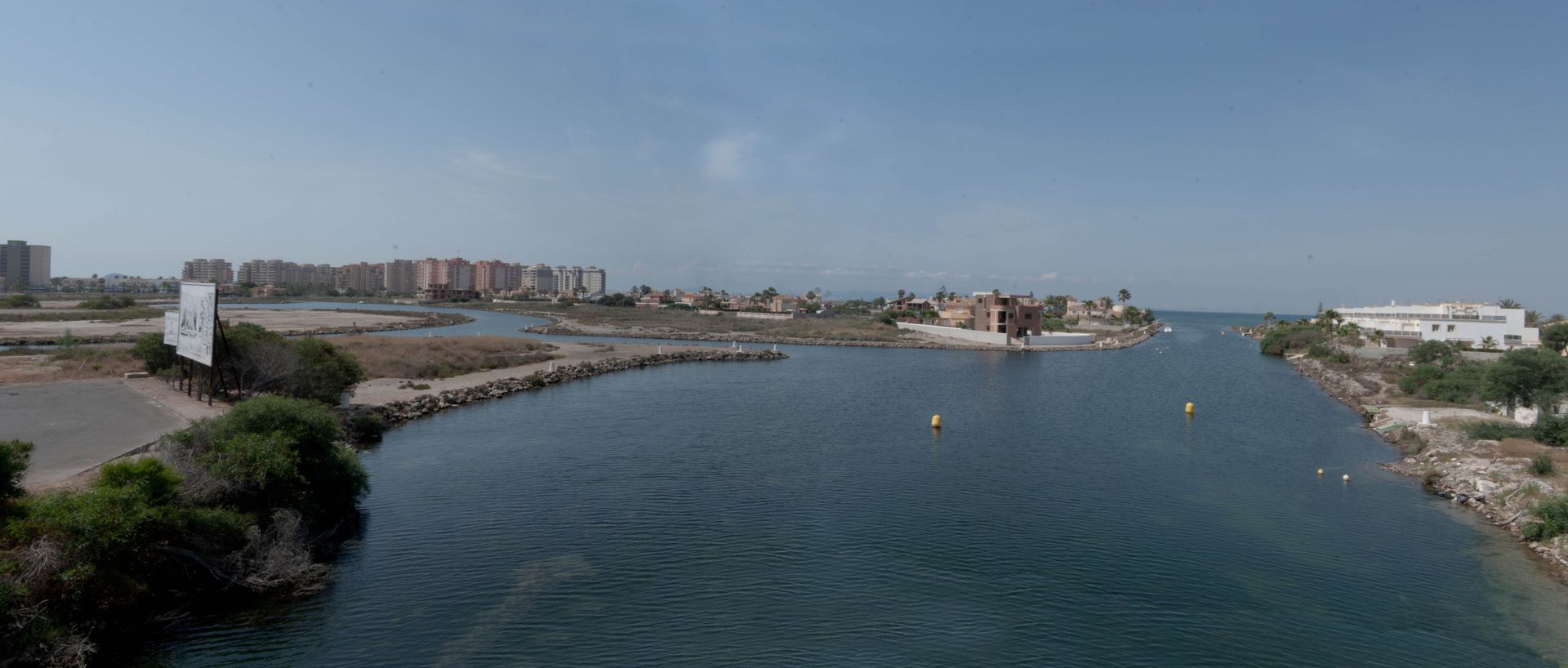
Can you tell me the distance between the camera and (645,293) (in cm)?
19288

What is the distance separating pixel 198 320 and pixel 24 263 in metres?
203

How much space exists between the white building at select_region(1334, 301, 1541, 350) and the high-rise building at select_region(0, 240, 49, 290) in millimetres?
223965

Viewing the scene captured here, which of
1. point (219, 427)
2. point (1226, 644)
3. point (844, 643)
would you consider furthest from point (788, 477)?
point (219, 427)

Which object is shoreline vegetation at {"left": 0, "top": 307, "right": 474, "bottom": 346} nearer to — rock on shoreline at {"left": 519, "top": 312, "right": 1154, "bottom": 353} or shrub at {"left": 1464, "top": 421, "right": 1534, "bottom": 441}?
rock on shoreline at {"left": 519, "top": 312, "right": 1154, "bottom": 353}

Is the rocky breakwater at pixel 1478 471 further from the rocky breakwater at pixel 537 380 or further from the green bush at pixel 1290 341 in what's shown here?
the green bush at pixel 1290 341

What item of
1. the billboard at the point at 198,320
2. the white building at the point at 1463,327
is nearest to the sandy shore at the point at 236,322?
the billboard at the point at 198,320

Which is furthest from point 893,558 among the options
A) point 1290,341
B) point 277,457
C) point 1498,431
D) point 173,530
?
point 1290,341

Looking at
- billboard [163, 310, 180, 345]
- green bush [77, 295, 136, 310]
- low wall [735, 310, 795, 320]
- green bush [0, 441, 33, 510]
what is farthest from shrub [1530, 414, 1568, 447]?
green bush [77, 295, 136, 310]

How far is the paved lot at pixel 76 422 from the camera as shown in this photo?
1488 cm

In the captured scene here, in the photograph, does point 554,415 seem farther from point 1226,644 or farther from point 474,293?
point 474,293

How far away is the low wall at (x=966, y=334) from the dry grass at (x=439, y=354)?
4308cm

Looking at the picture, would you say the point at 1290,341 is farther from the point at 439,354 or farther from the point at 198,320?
the point at 198,320

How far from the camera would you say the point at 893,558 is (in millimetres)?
14297

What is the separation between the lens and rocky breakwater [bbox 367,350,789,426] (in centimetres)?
2819
